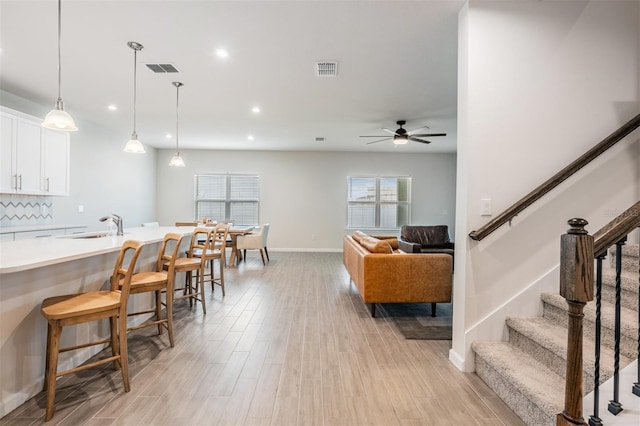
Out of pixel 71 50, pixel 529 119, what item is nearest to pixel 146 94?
pixel 71 50

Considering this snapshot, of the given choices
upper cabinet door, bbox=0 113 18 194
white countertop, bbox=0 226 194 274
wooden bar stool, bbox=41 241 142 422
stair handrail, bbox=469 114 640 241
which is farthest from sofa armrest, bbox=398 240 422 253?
upper cabinet door, bbox=0 113 18 194

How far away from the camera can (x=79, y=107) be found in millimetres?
5062

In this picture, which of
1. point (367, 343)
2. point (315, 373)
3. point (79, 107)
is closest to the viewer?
point (315, 373)

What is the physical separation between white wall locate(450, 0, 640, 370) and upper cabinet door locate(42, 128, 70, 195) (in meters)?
5.66

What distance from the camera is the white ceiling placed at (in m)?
2.58

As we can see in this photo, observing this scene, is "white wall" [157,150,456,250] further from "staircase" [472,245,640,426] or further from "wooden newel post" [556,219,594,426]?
"wooden newel post" [556,219,594,426]

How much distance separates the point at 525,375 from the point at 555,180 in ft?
4.40

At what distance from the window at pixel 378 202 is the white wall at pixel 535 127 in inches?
252

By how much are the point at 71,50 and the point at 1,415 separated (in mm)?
3297

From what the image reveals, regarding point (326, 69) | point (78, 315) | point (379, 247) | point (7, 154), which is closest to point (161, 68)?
point (326, 69)

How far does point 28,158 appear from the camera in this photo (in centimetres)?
429

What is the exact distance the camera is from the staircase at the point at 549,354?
5.37ft

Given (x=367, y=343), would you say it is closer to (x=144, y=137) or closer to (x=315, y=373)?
(x=315, y=373)

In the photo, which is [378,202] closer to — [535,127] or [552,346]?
[535,127]
